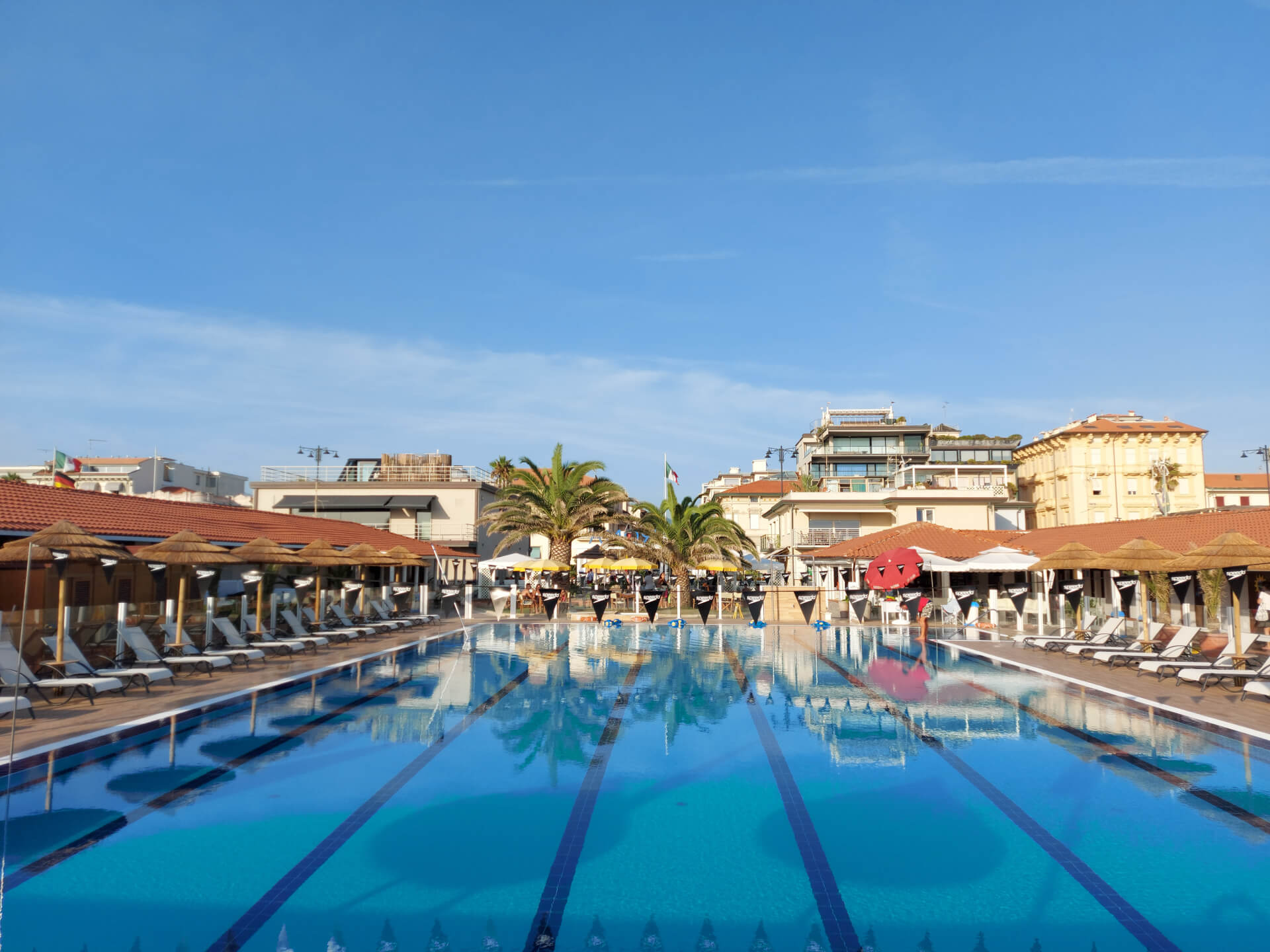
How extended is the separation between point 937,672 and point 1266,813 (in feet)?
31.2

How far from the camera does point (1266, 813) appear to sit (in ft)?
26.2

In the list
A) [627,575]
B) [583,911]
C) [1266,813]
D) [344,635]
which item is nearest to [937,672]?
→ [1266,813]

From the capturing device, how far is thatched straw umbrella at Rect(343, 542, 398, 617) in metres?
23.9

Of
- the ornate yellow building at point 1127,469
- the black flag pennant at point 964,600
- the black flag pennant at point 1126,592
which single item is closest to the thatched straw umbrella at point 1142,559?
the black flag pennant at point 1126,592

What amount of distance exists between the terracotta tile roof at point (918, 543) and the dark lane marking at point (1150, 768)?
16.4 meters

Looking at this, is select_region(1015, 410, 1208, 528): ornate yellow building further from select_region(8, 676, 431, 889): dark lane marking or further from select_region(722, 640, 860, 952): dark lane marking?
select_region(8, 676, 431, 889): dark lane marking

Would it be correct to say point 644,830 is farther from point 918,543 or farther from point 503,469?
point 503,469

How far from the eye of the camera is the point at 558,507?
3312cm

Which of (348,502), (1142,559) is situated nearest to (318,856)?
(1142,559)

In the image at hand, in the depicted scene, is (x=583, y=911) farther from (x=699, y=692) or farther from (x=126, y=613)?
(x=126, y=613)

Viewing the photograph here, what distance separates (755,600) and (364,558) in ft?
39.3

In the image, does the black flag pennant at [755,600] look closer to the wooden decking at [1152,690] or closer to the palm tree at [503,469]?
the wooden decking at [1152,690]

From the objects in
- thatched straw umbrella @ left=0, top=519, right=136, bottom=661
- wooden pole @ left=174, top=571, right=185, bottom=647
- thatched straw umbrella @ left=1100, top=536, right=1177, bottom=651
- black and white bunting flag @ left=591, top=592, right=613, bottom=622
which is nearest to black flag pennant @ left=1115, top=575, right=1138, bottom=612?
thatched straw umbrella @ left=1100, top=536, right=1177, bottom=651

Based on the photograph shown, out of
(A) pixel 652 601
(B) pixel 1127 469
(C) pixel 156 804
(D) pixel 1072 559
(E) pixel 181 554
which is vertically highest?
(B) pixel 1127 469
